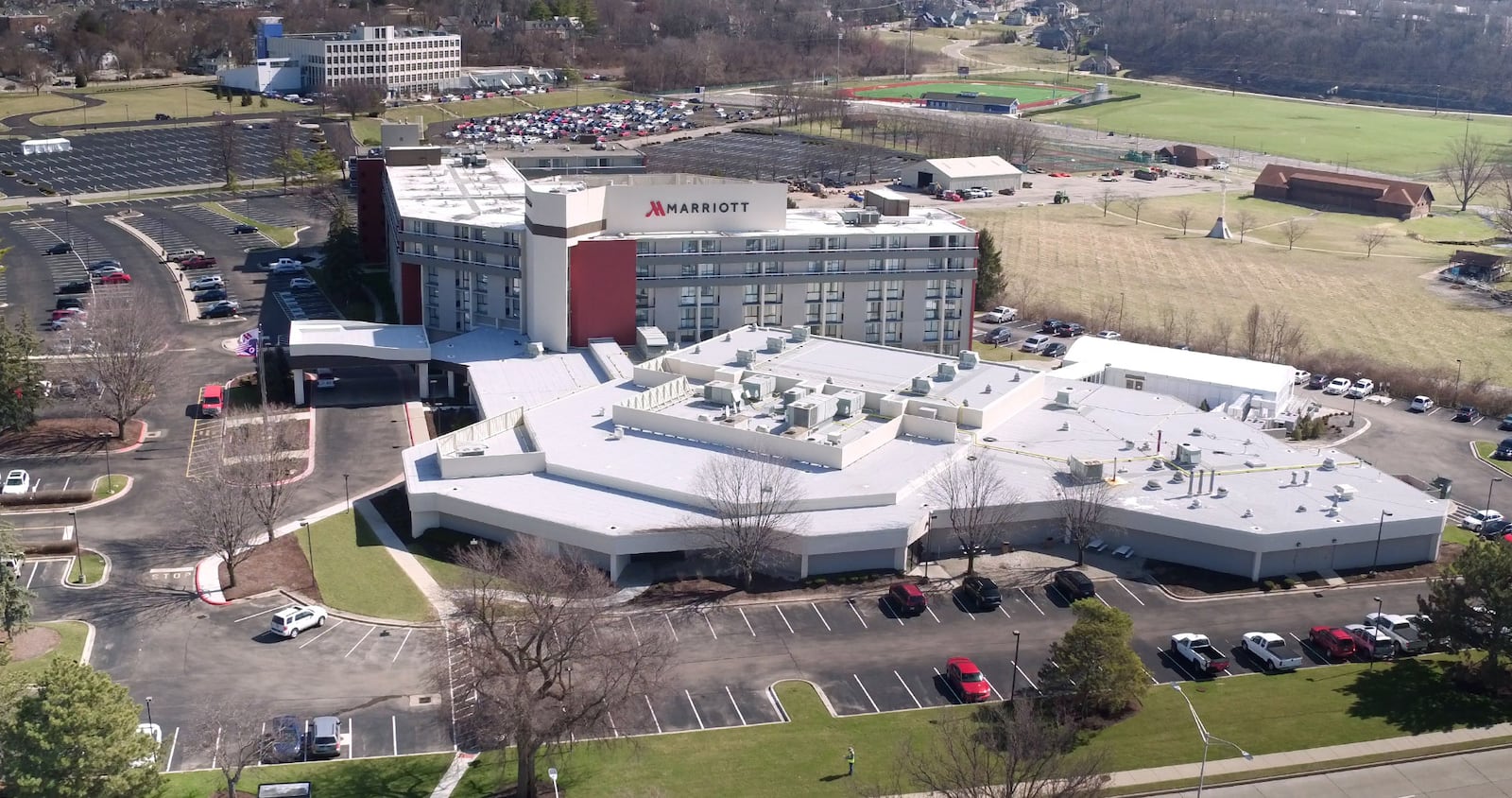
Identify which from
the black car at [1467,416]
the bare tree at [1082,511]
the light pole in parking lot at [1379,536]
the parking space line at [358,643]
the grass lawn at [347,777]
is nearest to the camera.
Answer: the grass lawn at [347,777]

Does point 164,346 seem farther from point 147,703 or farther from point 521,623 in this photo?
point 521,623

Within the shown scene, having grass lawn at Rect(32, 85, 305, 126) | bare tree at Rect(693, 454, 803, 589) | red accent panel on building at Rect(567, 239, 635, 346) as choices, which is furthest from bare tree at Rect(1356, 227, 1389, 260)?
grass lawn at Rect(32, 85, 305, 126)

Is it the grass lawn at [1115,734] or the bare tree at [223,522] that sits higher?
the bare tree at [223,522]

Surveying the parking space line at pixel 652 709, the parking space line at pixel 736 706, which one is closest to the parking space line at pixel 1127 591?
the parking space line at pixel 736 706

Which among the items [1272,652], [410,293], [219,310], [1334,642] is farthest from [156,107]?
[1334,642]

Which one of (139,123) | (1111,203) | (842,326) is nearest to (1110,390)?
(842,326)

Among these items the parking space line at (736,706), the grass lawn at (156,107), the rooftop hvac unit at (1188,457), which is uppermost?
the grass lawn at (156,107)

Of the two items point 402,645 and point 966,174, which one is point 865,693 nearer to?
point 402,645

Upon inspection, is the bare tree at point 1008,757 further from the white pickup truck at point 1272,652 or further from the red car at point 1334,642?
the red car at point 1334,642
